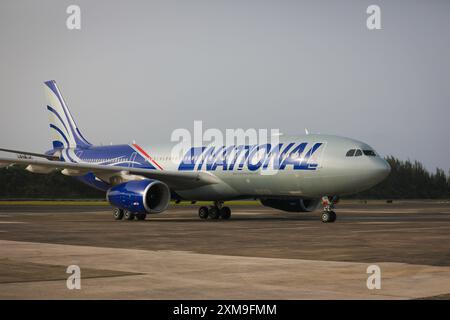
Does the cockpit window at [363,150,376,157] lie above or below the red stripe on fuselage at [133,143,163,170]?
below

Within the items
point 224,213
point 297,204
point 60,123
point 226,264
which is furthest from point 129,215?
point 226,264

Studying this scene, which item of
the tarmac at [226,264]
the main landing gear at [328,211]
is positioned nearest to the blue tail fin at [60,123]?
the main landing gear at [328,211]

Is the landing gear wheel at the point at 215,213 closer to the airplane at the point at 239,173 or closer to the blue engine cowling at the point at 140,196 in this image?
the airplane at the point at 239,173

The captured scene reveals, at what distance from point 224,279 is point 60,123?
31909 mm

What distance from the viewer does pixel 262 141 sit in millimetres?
29781

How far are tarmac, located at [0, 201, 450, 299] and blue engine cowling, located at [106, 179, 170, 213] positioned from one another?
7.07 m

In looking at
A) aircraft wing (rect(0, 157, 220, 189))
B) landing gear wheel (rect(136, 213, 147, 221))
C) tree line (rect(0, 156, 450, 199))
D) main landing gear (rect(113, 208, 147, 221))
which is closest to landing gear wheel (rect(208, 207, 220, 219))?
aircraft wing (rect(0, 157, 220, 189))

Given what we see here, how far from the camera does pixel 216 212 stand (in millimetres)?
32719

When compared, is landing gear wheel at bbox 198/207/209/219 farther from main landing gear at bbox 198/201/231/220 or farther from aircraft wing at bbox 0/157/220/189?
aircraft wing at bbox 0/157/220/189

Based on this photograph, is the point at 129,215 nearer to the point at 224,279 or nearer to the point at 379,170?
the point at 379,170

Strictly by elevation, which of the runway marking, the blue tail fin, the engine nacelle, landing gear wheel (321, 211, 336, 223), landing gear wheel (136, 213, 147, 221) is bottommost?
the runway marking

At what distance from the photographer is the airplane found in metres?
27.2

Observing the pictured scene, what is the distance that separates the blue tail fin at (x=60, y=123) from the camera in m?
40.2
